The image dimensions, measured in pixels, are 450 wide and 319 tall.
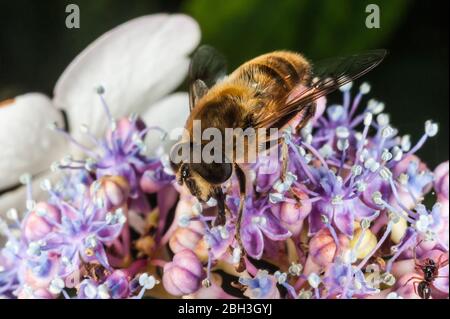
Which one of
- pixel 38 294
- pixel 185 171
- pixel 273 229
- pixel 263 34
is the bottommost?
pixel 38 294

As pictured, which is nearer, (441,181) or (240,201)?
(240,201)

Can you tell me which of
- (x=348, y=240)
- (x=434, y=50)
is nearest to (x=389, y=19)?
(x=434, y=50)

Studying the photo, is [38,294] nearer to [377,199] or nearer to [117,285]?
[117,285]

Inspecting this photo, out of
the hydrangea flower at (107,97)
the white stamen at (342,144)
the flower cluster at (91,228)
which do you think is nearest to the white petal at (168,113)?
the hydrangea flower at (107,97)

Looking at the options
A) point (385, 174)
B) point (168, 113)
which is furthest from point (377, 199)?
point (168, 113)

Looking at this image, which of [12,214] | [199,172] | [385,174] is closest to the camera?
[199,172]

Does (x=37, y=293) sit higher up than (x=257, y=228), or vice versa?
(x=257, y=228)
